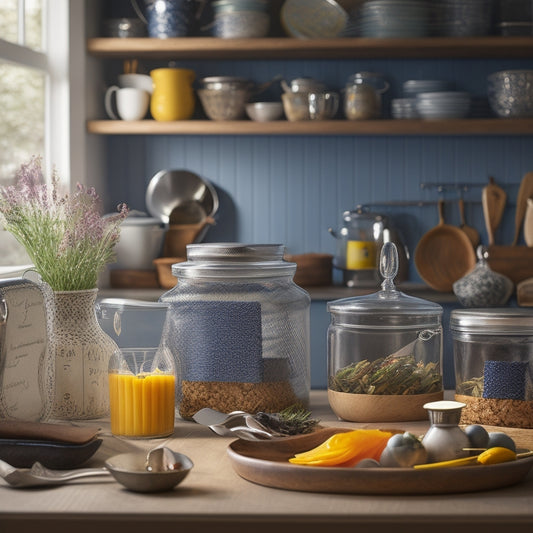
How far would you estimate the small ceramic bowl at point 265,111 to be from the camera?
3.57m

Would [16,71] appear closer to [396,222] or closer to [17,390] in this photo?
[396,222]

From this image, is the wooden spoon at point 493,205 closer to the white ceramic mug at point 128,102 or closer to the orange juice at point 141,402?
the white ceramic mug at point 128,102

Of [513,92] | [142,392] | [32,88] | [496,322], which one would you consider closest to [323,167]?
[513,92]

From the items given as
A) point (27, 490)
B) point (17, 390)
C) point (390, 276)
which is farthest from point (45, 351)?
point (390, 276)

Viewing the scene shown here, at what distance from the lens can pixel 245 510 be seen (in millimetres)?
969

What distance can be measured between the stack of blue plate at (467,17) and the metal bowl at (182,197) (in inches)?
47.6

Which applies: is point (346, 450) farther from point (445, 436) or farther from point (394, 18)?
point (394, 18)

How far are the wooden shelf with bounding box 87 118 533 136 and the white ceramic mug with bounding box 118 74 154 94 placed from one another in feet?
0.70

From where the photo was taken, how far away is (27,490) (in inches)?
41.5

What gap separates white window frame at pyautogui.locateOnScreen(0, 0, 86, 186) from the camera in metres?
3.47

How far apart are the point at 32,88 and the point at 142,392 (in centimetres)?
230

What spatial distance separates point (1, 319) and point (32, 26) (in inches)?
90.9

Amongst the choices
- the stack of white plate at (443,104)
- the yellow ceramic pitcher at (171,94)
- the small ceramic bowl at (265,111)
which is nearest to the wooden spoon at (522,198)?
the stack of white plate at (443,104)

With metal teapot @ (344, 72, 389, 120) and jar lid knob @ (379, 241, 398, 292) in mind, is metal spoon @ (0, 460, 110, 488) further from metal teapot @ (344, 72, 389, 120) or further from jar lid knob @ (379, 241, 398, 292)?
metal teapot @ (344, 72, 389, 120)
